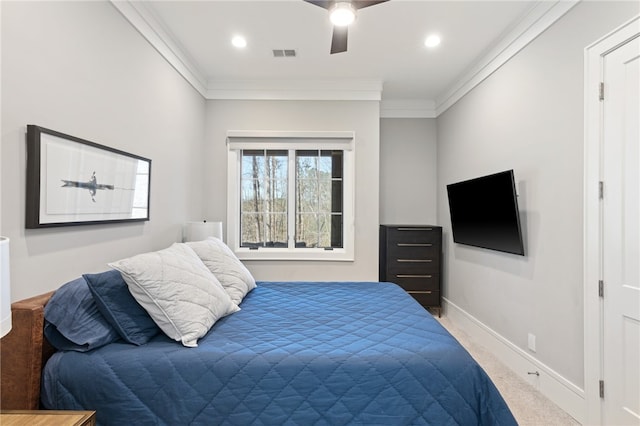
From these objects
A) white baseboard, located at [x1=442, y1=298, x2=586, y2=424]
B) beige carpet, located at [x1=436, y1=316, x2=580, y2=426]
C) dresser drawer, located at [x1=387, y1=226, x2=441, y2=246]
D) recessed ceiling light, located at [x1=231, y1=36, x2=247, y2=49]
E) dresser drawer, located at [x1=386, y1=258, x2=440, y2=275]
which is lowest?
beige carpet, located at [x1=436, y1=316, x2=580, y2=426]

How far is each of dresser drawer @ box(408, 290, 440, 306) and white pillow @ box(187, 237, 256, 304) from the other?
7.76 feet

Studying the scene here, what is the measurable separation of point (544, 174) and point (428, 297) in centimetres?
211

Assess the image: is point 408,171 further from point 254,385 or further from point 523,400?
point 254,385

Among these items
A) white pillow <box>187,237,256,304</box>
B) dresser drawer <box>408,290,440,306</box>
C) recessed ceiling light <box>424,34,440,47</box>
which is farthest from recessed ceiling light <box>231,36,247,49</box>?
dresser drawer <box>408,290,440,306</box>

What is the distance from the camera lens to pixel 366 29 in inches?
103

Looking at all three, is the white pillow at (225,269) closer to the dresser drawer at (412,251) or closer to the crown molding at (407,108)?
the dresser drawer at (412,251)

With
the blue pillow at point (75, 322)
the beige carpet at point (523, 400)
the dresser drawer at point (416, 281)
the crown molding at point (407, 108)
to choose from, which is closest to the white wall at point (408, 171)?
the crown molding at point (407, 108)

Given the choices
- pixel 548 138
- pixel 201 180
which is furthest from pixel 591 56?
pixel 201 180

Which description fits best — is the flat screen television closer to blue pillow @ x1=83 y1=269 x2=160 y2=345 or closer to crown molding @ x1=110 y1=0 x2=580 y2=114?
crown molding @ x1=110 y1=0 x2=580 y2=114

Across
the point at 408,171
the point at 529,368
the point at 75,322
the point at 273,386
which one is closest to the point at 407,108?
the point at 408,171

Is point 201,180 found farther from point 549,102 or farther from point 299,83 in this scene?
point 549,102

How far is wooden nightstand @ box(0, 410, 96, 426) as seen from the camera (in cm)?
105

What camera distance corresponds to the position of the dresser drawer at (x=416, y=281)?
12.7 feet

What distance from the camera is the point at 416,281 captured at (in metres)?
3.88
